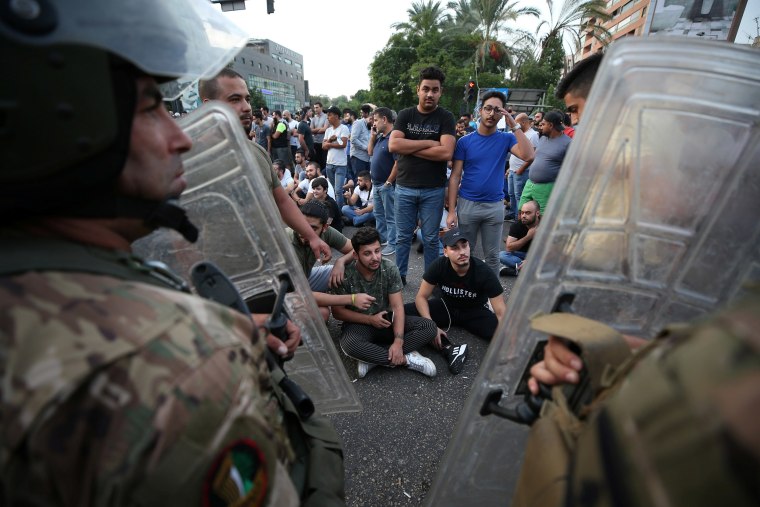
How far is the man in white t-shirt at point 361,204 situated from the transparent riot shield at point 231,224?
4.79 metres

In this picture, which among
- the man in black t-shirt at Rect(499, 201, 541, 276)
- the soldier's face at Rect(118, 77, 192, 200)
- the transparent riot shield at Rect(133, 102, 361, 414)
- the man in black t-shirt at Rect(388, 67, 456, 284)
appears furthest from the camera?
the man in black t-shirt at Rect(499, 201, 541, 276)

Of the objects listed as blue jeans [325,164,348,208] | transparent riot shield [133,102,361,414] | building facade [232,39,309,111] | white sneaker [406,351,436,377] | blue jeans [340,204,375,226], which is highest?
transparent riot shield [133,102,361,414]

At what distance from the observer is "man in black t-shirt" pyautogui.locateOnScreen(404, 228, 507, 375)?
301cm

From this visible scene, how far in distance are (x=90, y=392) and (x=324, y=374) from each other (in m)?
1.28

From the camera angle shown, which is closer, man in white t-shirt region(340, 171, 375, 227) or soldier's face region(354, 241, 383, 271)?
soldier's face region(354, 241, 383, 271)

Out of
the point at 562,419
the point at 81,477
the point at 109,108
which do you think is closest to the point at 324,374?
the point at 562,419

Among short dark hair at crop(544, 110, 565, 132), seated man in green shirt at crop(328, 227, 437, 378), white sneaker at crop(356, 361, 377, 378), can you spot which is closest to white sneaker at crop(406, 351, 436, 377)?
seated man in green shirt at crop(328, 227, 437, 378)

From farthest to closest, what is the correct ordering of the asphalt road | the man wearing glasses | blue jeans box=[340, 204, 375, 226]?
blue jeans box=[340, 204, 375, 226] < the man wearing glasses < the asphalt road

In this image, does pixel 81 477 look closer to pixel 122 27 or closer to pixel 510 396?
pixel 122 27

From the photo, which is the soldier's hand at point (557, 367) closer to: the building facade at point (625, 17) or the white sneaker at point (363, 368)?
the white sneaker at point (363, 368)

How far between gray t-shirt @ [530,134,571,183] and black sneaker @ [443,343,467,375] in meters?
2.30

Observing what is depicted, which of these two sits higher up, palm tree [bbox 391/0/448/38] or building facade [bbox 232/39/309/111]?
palm tree [bbox 391/0/448/38]

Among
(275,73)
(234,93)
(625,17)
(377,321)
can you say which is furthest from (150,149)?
(275,73)

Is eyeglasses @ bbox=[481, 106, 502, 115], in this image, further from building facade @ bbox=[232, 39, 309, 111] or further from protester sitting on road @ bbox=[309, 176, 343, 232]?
building facade @ bbox=[232, 39, 309, 111]
